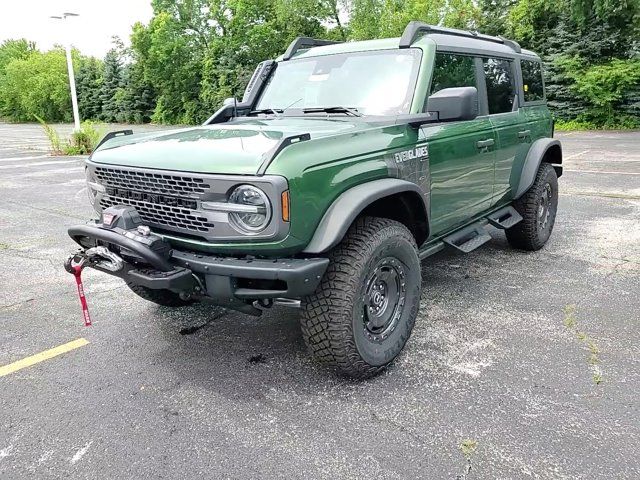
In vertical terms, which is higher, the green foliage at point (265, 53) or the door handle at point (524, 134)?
the green foliage at point (265, 53)

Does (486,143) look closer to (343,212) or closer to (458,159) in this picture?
(458,159)

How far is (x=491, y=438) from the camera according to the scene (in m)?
2.58

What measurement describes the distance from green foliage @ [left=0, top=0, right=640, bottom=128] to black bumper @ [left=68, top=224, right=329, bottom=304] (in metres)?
17.0

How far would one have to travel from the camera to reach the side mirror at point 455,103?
333 cm

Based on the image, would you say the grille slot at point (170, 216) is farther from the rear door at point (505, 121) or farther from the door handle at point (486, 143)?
the rear door at point (505, 121)

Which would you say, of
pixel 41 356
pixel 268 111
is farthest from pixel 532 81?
pixel 41 356

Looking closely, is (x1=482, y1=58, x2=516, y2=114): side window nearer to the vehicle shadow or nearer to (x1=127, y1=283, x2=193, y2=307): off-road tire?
the vehicle shadow

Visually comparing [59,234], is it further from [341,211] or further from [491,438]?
[491,438]

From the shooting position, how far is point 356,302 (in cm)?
296

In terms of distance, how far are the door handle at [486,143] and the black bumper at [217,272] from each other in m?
2.04

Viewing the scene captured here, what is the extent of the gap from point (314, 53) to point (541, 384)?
297 cm

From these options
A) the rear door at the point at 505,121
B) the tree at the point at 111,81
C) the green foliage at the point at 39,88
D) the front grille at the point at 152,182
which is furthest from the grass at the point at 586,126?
the green foliage at the point at 39,88

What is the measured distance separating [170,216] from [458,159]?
2.11 metres

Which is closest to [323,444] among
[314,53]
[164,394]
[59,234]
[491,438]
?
[491,438]
